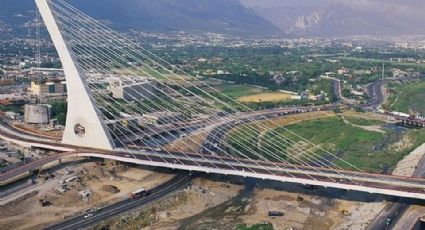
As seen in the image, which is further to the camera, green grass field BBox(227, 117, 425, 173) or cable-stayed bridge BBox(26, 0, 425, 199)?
green grass field BBox(227, 117, 425, 173)

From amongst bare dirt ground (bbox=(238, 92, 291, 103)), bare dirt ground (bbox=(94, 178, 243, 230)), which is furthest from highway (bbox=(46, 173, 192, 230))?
bare dirt ground (bbox=(238, 92, 291, 103))

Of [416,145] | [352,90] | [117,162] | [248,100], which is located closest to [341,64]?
[352,90]

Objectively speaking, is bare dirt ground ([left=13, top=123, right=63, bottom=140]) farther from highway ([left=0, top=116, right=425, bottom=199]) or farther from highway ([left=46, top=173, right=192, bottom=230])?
highway ([left=46, top=173, right=192, bottom=230])

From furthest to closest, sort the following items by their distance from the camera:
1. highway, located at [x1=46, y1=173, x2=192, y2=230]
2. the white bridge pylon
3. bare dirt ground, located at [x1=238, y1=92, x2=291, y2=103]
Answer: bare dirt ground, located at [x1=238, y1=92, x2=291, y2=103], the white bridge pylon, highway, located at [x1=46, y1=173, x2=192, y2=230]

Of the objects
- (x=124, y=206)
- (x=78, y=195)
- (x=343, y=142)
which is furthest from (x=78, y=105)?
(x=343, y=142)

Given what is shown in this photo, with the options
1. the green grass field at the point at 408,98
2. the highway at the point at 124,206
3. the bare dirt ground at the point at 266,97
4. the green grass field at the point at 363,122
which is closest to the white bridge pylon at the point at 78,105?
the highway at the point at 124,206

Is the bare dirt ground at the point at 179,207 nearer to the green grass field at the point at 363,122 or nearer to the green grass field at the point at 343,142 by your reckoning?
the green grass field at the point at 343,142

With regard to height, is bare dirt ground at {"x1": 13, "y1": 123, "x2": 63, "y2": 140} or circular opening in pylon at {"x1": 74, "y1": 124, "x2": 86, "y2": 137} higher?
circular opening in pylon at {"x1": 74, "y1": 124, "x2": 86, "y2": 137}

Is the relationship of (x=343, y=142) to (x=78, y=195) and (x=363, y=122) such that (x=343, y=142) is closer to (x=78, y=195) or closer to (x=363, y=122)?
(x=363, y=122)
